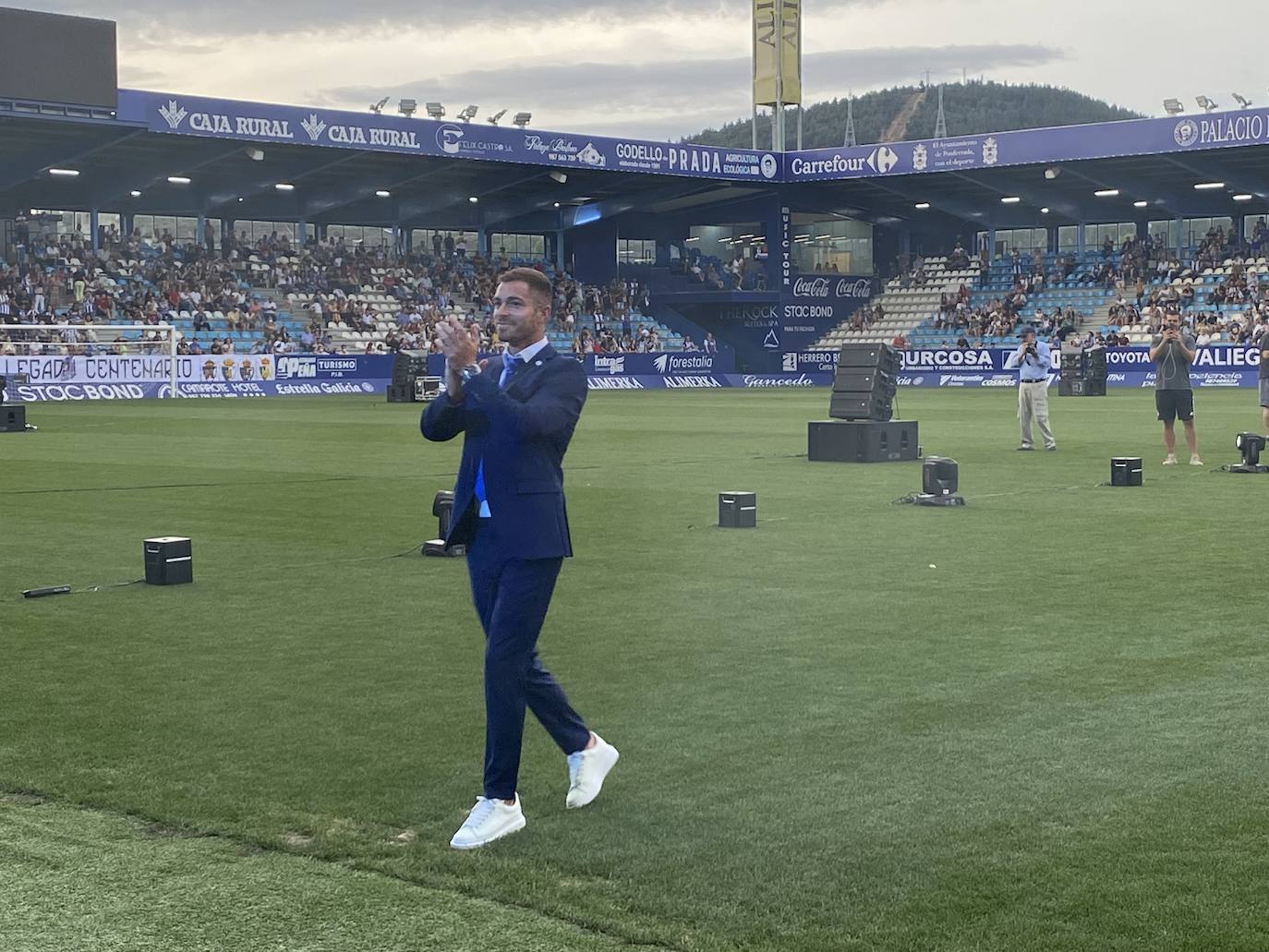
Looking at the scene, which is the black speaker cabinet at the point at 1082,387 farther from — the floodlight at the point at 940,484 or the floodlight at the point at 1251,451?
the floodlight at the point at 940,484

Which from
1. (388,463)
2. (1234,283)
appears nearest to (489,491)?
(388,463)

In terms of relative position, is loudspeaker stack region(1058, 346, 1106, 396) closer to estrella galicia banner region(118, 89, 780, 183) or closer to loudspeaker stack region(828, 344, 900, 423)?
estrella galicia banner region(118, 89, 780, 183)

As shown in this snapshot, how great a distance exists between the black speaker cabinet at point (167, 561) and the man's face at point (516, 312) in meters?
6.71

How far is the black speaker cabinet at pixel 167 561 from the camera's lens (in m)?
11.9

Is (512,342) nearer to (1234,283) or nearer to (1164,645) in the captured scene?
(1164,645)

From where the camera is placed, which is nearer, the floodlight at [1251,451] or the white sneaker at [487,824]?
the white sneaker at [487,824]

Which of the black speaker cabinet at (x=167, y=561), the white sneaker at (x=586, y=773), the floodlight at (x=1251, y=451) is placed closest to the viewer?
the white sneaker at (x=586, y=773)

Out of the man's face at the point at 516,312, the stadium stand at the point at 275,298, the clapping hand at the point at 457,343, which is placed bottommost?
the clapping hand at the point at 457,343

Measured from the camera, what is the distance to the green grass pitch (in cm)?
507

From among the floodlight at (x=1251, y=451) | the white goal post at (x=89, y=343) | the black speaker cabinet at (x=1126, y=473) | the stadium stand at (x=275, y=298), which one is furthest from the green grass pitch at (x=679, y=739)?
the stadium stand at (x=275, y=298)

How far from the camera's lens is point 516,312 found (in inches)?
232

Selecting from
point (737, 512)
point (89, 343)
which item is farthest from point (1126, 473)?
point (89, 343)

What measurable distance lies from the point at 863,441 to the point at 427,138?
3880 centimetres

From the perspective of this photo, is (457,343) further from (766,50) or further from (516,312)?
(766,50)
